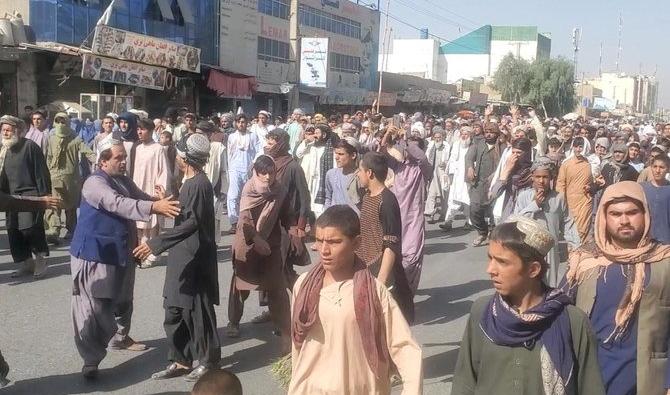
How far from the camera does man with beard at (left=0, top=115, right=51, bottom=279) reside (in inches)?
324

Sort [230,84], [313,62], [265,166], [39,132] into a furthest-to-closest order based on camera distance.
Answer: [313,62] < [230,84] < [39,132] < [265,166]

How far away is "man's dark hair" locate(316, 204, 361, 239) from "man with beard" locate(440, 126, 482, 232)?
9423mm

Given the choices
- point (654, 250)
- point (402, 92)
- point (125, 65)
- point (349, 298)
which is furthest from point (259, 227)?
point (402, 92)

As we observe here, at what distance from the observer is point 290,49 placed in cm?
3981

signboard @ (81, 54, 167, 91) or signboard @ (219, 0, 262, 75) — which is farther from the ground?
signboard @ (219, 0, 262, 75)

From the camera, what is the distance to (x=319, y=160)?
1084cm

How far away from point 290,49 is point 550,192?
34621 mm

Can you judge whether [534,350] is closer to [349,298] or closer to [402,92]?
[349,298]

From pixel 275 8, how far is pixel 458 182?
26.9 meters

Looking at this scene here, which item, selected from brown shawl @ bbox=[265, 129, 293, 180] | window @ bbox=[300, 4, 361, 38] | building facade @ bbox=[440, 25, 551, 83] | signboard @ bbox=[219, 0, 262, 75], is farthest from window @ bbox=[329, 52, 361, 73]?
building facade @ bbox=[440, 25, 551, 83]

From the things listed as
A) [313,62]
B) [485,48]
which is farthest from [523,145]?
[485,48]

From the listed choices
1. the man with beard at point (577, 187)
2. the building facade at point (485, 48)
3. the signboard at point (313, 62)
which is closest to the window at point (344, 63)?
the signboard at point (313, 62)

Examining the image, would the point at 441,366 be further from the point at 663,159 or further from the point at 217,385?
the point at 217,385

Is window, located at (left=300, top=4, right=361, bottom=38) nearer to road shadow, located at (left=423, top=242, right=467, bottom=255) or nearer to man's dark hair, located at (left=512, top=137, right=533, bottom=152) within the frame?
road shadow, located at (left=423, top=242, right=467, bottom=255)
